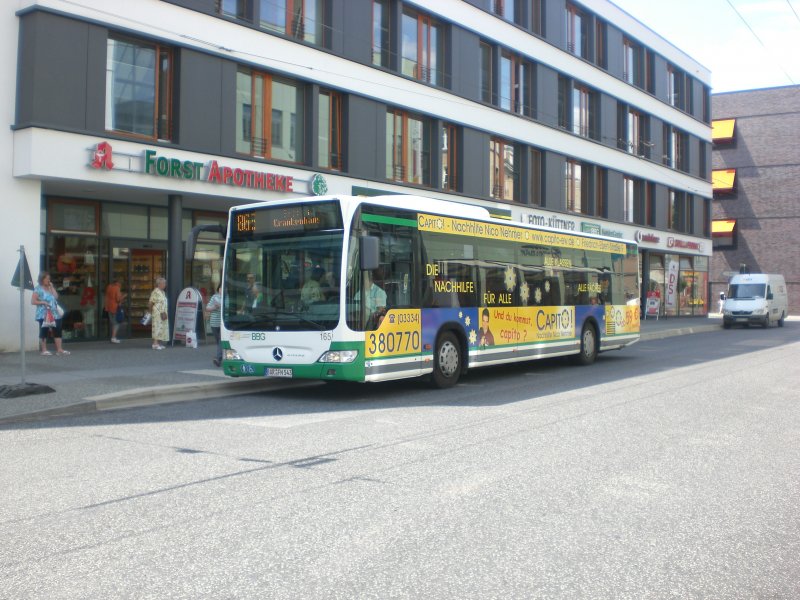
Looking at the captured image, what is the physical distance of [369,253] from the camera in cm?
1109

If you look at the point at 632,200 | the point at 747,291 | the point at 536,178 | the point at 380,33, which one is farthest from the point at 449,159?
the point at 747,291

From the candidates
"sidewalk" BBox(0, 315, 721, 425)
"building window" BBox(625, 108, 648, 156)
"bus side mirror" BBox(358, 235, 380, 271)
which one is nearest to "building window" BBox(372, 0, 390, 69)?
"sidewalk" BBox(0, 315, 721, 425)

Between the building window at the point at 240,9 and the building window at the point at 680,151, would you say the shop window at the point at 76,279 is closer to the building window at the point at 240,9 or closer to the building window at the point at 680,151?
the building window at the point at 240,9

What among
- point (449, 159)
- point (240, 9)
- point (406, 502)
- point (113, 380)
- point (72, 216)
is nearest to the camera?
point (406, 502)

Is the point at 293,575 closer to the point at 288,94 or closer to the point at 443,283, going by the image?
the point at 443,283

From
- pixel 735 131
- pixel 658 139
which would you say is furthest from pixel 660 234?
pixel 735 131

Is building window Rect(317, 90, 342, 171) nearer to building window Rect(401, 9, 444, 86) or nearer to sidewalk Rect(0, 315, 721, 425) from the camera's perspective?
building window Rect(401, 9, 444, 86)

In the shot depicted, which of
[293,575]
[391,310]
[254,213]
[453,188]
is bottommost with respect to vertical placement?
[293,575]

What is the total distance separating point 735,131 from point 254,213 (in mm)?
55732

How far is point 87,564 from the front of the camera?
443 centimetres

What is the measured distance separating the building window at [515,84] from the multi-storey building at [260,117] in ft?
0.27

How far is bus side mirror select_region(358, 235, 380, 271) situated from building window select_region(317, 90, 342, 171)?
38.8 feet

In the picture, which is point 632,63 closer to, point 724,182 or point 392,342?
point 724,182

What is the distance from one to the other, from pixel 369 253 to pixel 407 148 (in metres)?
15.4
